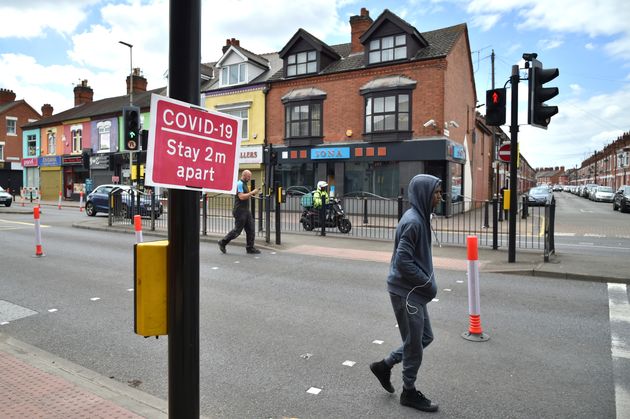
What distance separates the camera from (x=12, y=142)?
49031mm

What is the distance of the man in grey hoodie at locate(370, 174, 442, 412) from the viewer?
3631 millimetres

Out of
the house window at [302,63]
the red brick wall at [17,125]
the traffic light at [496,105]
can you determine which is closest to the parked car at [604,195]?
the house window at [302,63]

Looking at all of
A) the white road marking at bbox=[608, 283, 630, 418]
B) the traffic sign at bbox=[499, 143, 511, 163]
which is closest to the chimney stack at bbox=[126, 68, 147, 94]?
the traffic sign at bbox=[499, 143, 511, 163]

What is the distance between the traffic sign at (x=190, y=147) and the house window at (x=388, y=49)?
2348 centimetres

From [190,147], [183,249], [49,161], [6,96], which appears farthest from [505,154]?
[6,96]

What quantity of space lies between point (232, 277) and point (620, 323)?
598 cm

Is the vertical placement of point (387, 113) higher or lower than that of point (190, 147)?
higher

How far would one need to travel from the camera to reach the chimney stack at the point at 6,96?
52.3 metres

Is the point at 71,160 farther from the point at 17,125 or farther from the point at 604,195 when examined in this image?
the point at 604,195

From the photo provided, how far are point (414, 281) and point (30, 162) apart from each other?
50638 millimetres

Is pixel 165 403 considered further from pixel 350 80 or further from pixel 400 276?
pixel 350 80

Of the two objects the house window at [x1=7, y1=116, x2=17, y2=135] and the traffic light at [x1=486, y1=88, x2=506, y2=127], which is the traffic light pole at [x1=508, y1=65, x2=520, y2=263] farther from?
the house window at [x1=7, y1=116, x2=17, y2=135]

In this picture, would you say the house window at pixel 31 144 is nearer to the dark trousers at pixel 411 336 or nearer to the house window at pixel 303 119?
the house window at pixel 303 119

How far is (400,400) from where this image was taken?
373 cm
